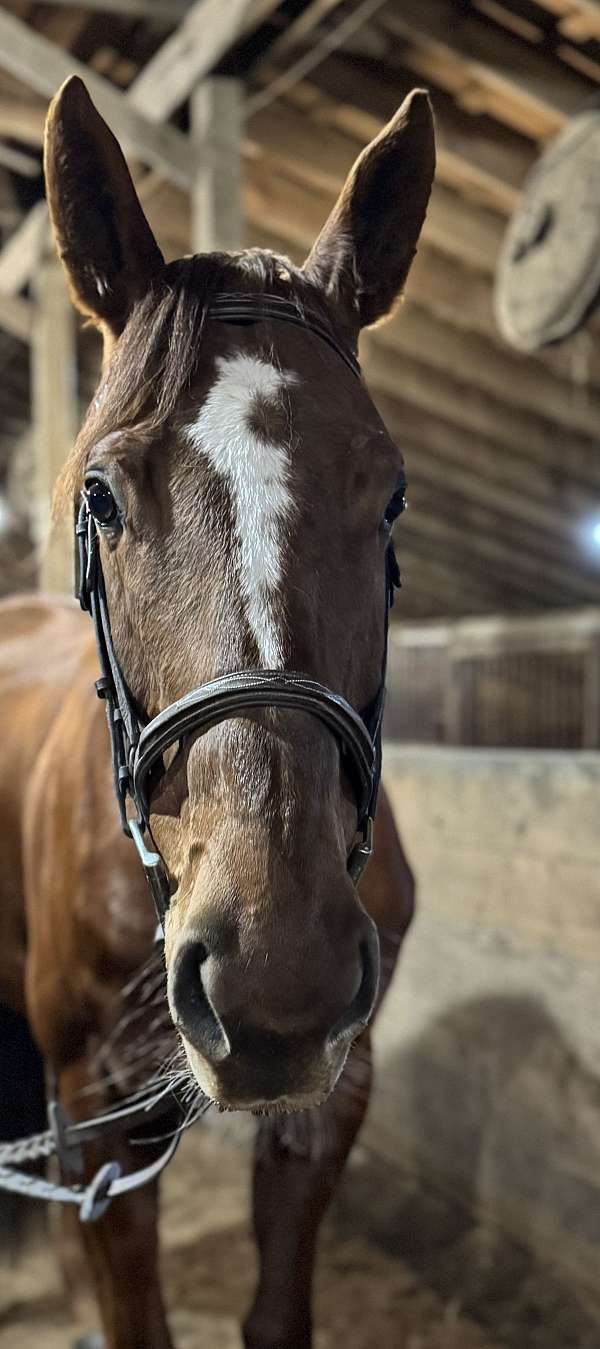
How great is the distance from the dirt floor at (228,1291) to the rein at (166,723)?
1.44 metres

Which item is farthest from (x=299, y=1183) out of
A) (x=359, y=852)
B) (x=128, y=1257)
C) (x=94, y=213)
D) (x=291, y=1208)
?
(x=94, y=213)

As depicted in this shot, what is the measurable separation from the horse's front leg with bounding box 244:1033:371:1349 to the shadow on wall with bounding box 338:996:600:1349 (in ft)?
4.08

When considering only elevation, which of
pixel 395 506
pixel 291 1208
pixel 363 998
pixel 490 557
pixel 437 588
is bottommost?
pixel 437 588

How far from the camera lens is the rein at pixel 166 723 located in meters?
1.01

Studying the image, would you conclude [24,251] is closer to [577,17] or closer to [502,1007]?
[577,17]

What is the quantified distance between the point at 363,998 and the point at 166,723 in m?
0.34

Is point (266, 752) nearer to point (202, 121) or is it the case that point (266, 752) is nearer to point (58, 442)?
point (202, 121)

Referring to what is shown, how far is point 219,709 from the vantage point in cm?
101

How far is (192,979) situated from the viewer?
979 millimetres

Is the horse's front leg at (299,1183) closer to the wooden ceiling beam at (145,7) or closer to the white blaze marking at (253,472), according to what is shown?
the white blaze marking at (253,472)

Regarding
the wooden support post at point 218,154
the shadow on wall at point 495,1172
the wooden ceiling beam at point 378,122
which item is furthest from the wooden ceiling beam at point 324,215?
the shadow on wall at point 495,1172

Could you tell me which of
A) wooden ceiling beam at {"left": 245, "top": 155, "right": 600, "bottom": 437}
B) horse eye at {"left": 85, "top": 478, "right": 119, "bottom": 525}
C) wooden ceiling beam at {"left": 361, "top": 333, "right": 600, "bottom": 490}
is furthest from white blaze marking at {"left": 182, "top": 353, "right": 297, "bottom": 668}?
wooden ceiling beam at {"left": 361, "top": 333, "right": 600, "bottom": 490}

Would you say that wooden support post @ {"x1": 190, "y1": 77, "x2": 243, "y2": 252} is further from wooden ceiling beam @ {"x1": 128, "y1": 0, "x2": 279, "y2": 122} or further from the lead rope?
the lead rope

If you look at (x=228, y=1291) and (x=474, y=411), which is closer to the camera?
(x=228, y=1291)
